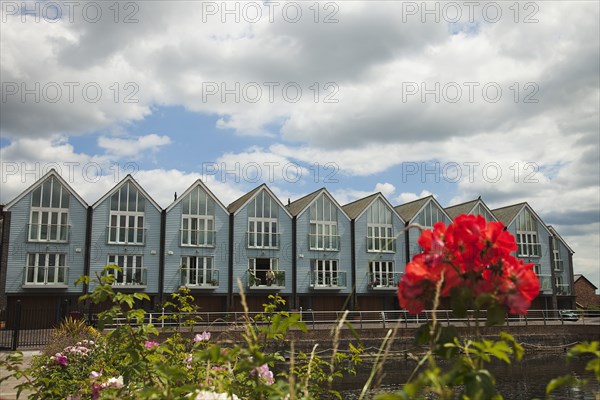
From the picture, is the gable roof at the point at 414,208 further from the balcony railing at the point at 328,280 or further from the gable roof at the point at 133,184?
the gable roof at the point at 133,184

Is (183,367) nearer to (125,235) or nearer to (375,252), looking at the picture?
(125,235)

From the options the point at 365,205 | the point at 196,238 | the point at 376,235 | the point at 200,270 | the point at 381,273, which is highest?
the point at 365,205

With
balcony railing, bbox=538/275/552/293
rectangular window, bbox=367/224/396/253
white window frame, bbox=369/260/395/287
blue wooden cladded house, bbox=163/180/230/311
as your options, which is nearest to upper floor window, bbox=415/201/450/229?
rectangular window, bbox=367/224/396/253

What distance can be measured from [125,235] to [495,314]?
36.7 m

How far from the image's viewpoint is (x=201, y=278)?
3731 cm

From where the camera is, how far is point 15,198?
34219 millimetres

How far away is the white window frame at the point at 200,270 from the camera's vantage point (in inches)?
1459

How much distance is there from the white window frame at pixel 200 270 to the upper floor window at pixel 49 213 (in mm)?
7844

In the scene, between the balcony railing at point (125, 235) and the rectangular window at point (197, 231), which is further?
the rectangular window at point (197, 231)

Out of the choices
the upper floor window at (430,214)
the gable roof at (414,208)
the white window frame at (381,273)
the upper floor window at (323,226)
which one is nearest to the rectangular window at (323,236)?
the upper floor window at (323,226)

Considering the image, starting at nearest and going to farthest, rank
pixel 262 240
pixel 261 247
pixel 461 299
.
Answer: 1. pixel 461 299
2. pixel 261 247
3. pixel 262 240

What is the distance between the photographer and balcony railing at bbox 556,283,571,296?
47.3 metres

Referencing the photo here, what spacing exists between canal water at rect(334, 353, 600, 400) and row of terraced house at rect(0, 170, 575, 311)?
13.2 m

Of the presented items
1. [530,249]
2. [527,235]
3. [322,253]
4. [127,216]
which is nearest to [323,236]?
[322,253]
